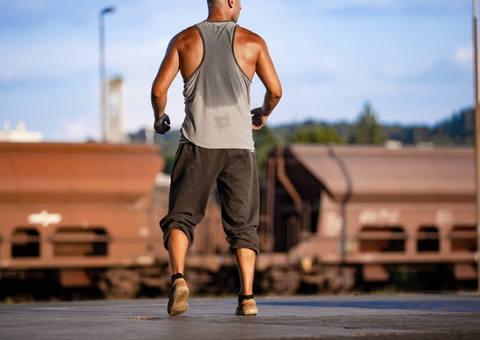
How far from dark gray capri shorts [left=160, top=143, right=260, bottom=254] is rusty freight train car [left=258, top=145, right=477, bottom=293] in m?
9.75

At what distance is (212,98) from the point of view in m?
4.07

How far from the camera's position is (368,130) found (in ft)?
326

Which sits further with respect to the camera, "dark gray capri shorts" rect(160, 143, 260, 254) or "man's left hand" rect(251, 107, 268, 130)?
"man's left hand" rect(251, 107, 268, 130)

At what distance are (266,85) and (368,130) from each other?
319ft

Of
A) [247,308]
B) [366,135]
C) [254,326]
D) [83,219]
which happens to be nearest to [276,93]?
[247,308]

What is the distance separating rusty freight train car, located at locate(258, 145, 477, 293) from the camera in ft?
46.5

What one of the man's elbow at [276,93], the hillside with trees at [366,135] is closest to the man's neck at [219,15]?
the man's elbow at [276,93]

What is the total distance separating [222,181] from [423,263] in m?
12.2

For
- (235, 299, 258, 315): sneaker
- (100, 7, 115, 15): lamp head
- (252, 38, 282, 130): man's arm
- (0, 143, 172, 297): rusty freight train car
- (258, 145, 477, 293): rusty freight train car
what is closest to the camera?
(235, 299, 258, 315): sneaker

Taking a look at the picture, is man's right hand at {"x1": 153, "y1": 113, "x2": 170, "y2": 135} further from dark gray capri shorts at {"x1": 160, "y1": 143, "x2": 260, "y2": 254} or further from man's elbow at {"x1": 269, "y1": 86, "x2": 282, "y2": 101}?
man's elbow at {"x1": 269, "y1": 86, "x2": 282, "y2": 101}

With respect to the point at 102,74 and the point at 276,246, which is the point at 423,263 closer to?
the point at 276,246

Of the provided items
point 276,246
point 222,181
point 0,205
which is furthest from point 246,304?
point 276,246

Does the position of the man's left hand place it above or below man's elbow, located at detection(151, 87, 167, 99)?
below

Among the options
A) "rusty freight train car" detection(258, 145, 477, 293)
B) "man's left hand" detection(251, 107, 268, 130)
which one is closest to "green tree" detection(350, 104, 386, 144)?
"rusty freight train car" detection(258, 145, 477, 293)
